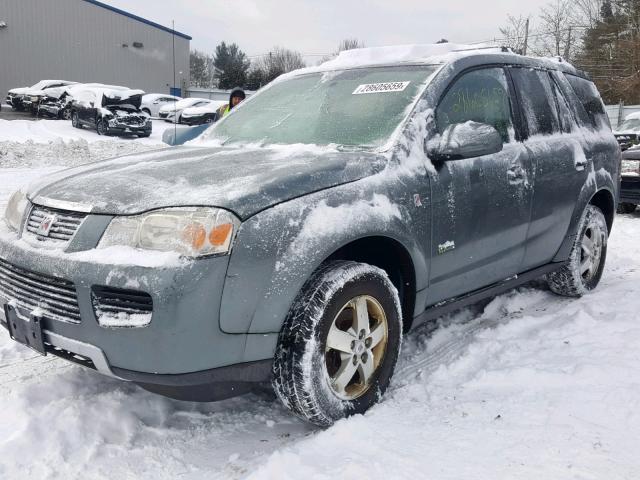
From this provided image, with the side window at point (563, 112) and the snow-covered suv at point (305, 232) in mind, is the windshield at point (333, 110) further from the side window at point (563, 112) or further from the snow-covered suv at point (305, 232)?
the side window at point (563, 112)

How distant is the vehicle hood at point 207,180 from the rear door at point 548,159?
145 centimetres

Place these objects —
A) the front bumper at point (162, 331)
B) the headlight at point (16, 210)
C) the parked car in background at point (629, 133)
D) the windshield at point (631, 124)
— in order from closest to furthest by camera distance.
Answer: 1. the front bumper at point (162, 331)
2. the headlight at point (16, 210)
3. the parked car in background at point (629, 133)
4. the windshield at point (631, 124)

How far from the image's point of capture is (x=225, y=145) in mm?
3549

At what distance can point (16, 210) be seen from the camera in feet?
9.27

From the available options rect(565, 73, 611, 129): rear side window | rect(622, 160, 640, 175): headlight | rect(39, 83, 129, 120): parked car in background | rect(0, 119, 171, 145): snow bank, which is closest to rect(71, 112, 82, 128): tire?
rect(0, 119, 171, 145): snow bank

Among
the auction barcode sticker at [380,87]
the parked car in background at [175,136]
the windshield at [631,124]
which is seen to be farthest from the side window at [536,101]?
the windshield at [631,124]

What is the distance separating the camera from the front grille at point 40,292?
2328mm

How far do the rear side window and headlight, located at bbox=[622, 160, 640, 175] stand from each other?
13.4ft

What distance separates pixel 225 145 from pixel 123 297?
155 cm

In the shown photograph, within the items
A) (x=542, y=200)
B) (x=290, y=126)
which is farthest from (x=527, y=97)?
(x=290, y=126)

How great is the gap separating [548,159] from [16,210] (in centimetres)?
312

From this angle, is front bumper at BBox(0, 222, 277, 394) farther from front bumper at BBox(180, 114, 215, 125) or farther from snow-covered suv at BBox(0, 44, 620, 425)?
front bumper at BBox(180, 114, 215, 125)

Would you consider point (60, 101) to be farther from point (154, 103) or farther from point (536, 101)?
point (536, 101)

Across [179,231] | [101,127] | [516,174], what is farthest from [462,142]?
[101,127]
